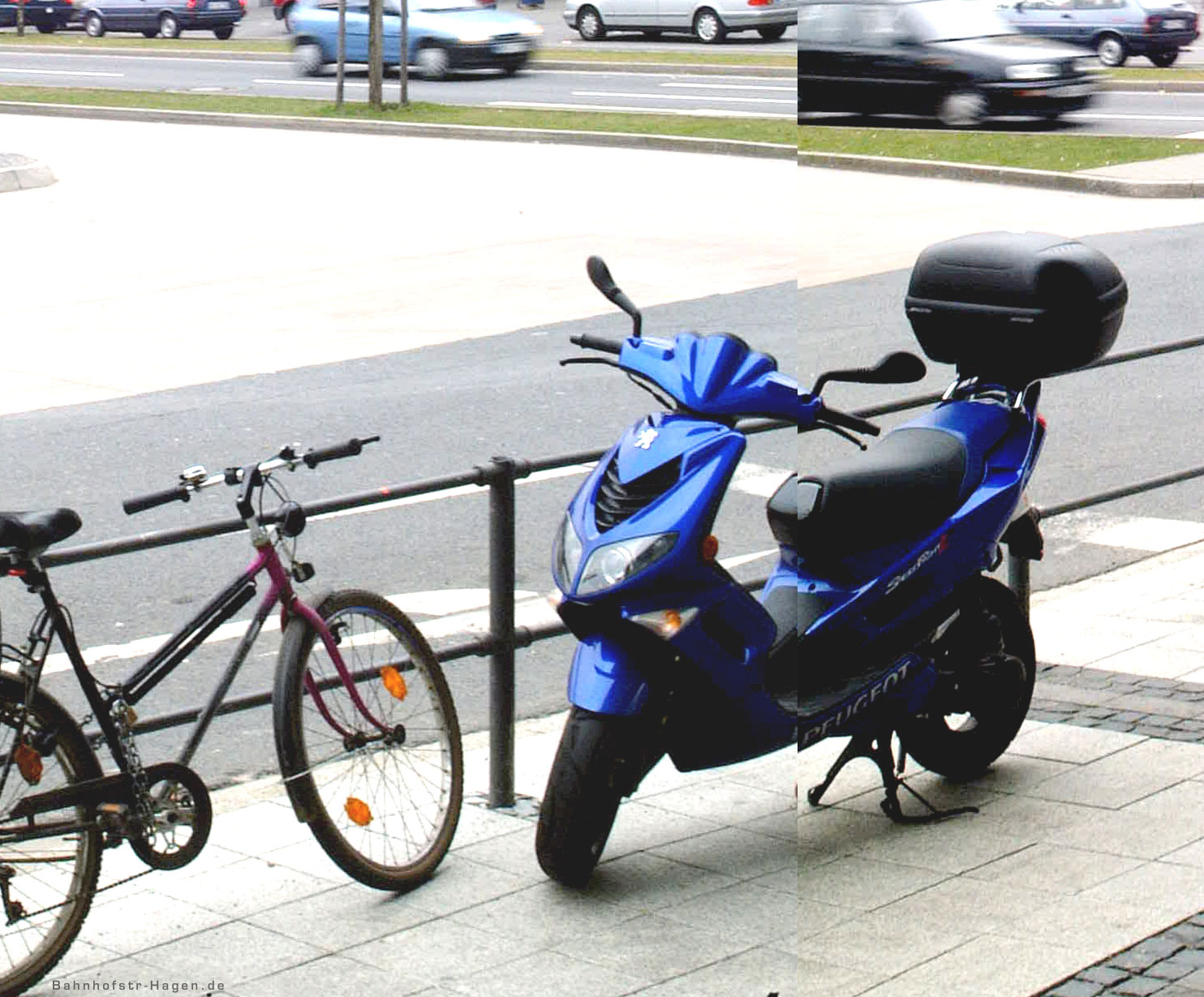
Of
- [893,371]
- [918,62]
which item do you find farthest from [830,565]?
[918,62]

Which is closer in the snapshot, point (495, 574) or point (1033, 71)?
point (1033, 71)

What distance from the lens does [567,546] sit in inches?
175

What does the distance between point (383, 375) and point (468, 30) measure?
24547 mm

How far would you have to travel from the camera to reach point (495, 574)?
191 inches

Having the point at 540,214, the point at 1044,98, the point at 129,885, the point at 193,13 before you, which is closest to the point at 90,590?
the point at 129,885

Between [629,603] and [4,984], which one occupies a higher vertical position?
[629,603]

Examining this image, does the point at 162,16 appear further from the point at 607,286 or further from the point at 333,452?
the point at 333,452

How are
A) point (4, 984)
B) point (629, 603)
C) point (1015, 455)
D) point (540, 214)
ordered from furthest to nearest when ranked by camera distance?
point (540, 214), point (1015, 455), point (629, 603), point (4, 984)

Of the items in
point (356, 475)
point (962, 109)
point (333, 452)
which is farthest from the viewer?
point (356, 475)

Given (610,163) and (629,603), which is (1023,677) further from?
(610,163)

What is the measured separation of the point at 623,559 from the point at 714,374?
45 centimetres

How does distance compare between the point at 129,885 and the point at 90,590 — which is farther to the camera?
the point at 90,590

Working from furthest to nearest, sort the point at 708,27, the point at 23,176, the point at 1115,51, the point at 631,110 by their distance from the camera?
1. the point at 708,27
2. the point at 631,110
3. the point at 1115,51
4. the point at 23,176

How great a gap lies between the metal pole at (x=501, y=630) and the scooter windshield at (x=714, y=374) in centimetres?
50
